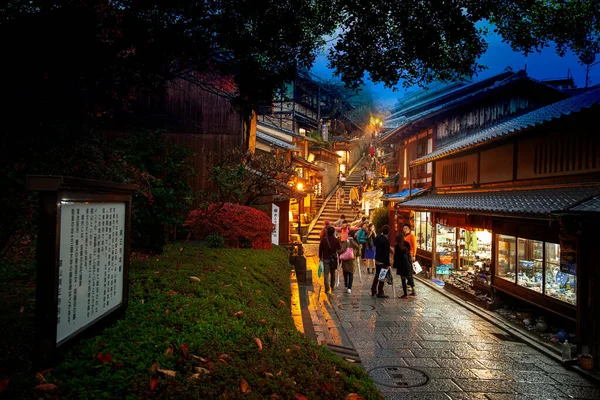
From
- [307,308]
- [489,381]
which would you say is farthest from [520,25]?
[307,308]

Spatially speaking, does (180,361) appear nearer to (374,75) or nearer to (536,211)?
(374,75)

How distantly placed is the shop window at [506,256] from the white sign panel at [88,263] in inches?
450

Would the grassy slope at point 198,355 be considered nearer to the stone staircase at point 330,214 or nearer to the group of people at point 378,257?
the group of people at point 378,257

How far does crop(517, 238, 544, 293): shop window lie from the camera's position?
10773mm

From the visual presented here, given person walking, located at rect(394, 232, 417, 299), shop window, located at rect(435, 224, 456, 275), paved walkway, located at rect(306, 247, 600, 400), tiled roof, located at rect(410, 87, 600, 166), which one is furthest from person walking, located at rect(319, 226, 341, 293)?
tiled roof, located at rect(410, 87, 600, 166)

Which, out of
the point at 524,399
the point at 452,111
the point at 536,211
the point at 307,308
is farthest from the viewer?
the point at 452,111

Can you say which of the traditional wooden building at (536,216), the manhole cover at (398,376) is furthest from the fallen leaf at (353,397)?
the traditional wooden building at (536,216)

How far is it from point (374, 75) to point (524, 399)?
20.3 feet

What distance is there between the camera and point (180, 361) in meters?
3.86

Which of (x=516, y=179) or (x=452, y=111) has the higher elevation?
(x=452, y=111)

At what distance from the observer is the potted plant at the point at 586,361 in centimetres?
768

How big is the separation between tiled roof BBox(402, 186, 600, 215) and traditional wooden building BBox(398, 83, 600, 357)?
0.13 feet

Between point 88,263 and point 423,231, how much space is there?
19.7 m

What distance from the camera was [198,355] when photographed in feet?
13.4
